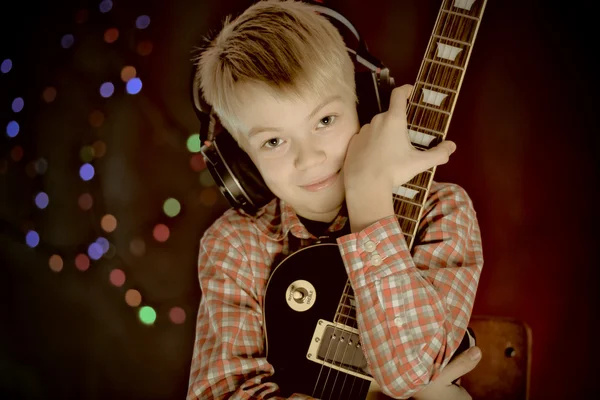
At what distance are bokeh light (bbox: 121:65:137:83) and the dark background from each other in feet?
0.05

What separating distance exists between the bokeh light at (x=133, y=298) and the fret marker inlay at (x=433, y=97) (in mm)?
787

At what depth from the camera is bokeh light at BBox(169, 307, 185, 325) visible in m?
1.01

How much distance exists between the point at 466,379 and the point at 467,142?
0.46m

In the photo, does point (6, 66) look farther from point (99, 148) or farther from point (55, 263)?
point (55, 263)

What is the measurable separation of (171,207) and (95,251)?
0.20 metres

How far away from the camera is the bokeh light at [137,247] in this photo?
0.99 meters

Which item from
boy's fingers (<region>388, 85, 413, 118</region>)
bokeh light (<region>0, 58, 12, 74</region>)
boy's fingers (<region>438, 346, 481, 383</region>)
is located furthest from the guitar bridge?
bokeh light (<region>0, 58, 12, 74</region>)

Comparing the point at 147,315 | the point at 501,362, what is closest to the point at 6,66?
the point at 147,315

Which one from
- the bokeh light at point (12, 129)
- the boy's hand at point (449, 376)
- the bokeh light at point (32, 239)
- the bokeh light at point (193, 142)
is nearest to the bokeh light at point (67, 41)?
the bokeh light at point (12, 129)

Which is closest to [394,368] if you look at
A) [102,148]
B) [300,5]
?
[300,5]

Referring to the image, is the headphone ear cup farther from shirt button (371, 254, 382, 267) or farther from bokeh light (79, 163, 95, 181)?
bokeh light (79, 163, 95, 181)

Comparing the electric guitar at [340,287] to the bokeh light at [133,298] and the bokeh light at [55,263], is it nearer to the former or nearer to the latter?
the bokeh light at [133,298]

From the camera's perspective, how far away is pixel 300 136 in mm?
644

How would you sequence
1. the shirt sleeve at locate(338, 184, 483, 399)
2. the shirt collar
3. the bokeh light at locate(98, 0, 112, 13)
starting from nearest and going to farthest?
the shirt sleeve at locate(338, 184, 483, 399) < the shirt collar < the bokeh light at locate(98, 0, 112, 13)
